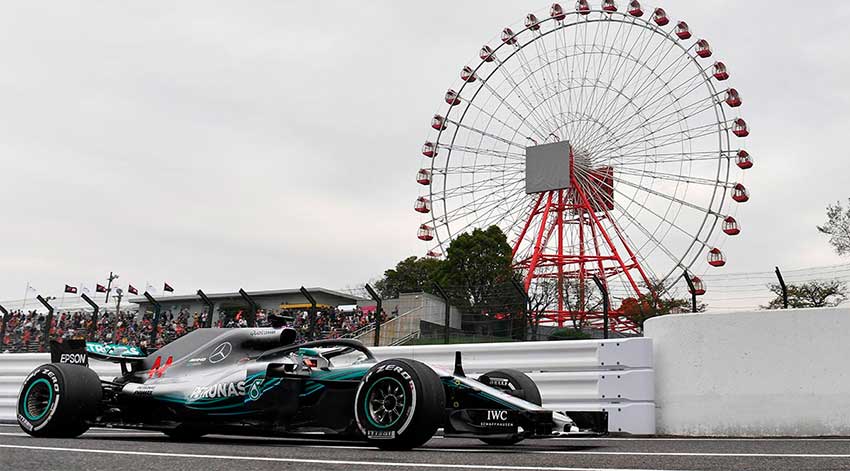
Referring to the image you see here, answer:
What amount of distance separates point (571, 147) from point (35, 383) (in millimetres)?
27065

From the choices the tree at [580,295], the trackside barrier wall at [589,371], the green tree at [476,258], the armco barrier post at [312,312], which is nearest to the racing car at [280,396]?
the trackside barrier wall at [589,371]

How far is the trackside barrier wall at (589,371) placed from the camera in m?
7.73

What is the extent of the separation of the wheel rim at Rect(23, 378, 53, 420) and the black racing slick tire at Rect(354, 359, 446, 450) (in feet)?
9.82

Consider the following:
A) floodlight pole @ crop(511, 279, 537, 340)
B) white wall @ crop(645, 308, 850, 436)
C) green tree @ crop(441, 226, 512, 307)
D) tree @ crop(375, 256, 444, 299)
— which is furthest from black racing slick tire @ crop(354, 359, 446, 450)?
tree @ crop(375, 256, 444, 299)

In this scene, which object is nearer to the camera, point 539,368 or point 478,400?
point 478,400

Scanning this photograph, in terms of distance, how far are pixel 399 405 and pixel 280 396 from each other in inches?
44.9

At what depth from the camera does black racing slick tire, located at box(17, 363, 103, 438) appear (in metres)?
6.70

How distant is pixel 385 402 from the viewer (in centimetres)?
568

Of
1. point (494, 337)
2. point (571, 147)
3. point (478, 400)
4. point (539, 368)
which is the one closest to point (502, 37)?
point (571, 147)

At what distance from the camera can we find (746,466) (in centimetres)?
407

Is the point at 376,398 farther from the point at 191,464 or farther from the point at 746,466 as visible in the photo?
the point at 746,466

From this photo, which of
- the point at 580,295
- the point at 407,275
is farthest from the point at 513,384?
the point at 407,275

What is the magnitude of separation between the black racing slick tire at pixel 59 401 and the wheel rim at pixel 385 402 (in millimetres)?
2665

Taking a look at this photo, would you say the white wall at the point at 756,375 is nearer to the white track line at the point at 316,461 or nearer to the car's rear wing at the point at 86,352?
the white track line at the point at 316,461
